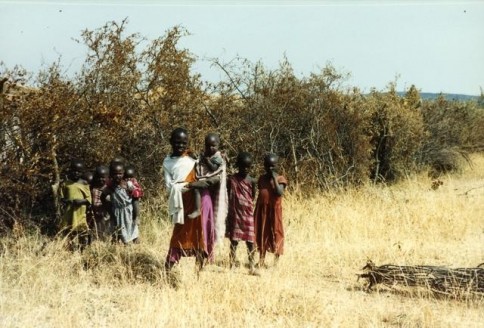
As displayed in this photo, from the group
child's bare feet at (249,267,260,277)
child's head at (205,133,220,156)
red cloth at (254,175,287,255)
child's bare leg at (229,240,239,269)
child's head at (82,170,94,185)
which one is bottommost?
child's bare feet at (249,267,260,277)

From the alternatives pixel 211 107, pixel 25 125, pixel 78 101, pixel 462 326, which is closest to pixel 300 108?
pixel 211 107

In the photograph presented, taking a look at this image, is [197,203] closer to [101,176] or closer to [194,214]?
[194,214]

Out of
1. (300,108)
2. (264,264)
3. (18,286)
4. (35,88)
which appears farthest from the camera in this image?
(300,108)

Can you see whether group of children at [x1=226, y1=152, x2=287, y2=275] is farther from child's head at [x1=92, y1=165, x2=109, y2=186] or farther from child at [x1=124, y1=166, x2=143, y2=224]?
child's head at [x1=92, y1=165, x2=109, y2=186]

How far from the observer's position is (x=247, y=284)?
4629 millimetres

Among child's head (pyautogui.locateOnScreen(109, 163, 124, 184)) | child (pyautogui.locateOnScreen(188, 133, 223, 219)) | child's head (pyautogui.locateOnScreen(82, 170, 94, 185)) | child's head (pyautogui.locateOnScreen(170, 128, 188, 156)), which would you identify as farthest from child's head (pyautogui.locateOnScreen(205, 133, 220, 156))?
child's head (pyautogui.locateOnScreen(82, 170, 94, 185))

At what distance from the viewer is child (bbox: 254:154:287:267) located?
5770mm

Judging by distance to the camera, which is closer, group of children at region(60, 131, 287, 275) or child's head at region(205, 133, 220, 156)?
child's head at region(205, 133, 220, 156)

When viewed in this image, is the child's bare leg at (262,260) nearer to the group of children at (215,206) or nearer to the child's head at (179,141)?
the group of children at (215,206)

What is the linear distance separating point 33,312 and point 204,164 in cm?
212

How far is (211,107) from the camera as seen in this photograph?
8656 mm

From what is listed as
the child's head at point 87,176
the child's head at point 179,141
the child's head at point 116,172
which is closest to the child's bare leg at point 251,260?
the child's head at point 179,141

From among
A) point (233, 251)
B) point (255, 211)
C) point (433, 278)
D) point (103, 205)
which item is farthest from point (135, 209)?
point (433, 278)

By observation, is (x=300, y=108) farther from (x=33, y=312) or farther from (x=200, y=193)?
(x=33, y=312)
